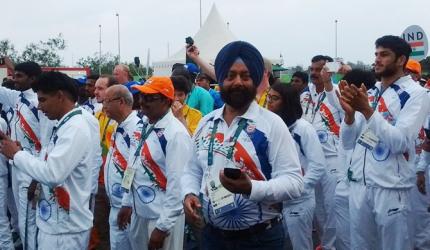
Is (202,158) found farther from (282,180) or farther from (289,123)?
(289,123)

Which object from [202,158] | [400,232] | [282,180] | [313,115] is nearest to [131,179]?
[202,158]

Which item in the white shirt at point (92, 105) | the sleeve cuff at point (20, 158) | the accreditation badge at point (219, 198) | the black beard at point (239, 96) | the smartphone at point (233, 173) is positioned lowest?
the accreditation badge at point (219, 198)

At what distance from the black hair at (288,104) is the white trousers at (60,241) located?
2190 millimetres

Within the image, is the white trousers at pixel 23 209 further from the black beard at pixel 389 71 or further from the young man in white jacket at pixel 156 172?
the black beard at pixel 389 71

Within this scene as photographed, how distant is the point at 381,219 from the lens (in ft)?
15.4

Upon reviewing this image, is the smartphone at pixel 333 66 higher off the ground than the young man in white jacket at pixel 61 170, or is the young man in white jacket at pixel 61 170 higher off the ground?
the smartphone at pixel 333 66

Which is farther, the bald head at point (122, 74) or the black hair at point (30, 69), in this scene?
the bald head at point (122, 74)

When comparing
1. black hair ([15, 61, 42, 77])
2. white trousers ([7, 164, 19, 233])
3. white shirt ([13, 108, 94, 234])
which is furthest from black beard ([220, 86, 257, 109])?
white trousers ([7, 164, 19, 233])

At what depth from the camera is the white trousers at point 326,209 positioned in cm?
609

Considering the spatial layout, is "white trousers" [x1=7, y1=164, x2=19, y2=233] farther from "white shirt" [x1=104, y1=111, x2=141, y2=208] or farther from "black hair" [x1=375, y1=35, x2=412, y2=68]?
"black hair" [x1=375, y1=35, x2=412, y2=68]

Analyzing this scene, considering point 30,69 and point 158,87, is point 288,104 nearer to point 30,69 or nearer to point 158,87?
point 158,87

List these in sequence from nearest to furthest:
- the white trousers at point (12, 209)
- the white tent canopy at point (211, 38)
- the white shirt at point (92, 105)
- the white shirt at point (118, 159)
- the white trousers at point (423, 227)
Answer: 1. the white shirt at point (118, 159)
2. the white trousers at point (423, 227)
3. the white trousers at point (12, 209)
4. the white shirt at point (92, 105)
5. the white tent canopy at point (211, 38)

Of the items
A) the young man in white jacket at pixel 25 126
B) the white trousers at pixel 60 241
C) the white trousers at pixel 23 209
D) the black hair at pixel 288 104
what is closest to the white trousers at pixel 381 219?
the black hair at pixel 288 104

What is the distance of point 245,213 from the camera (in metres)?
2.99
